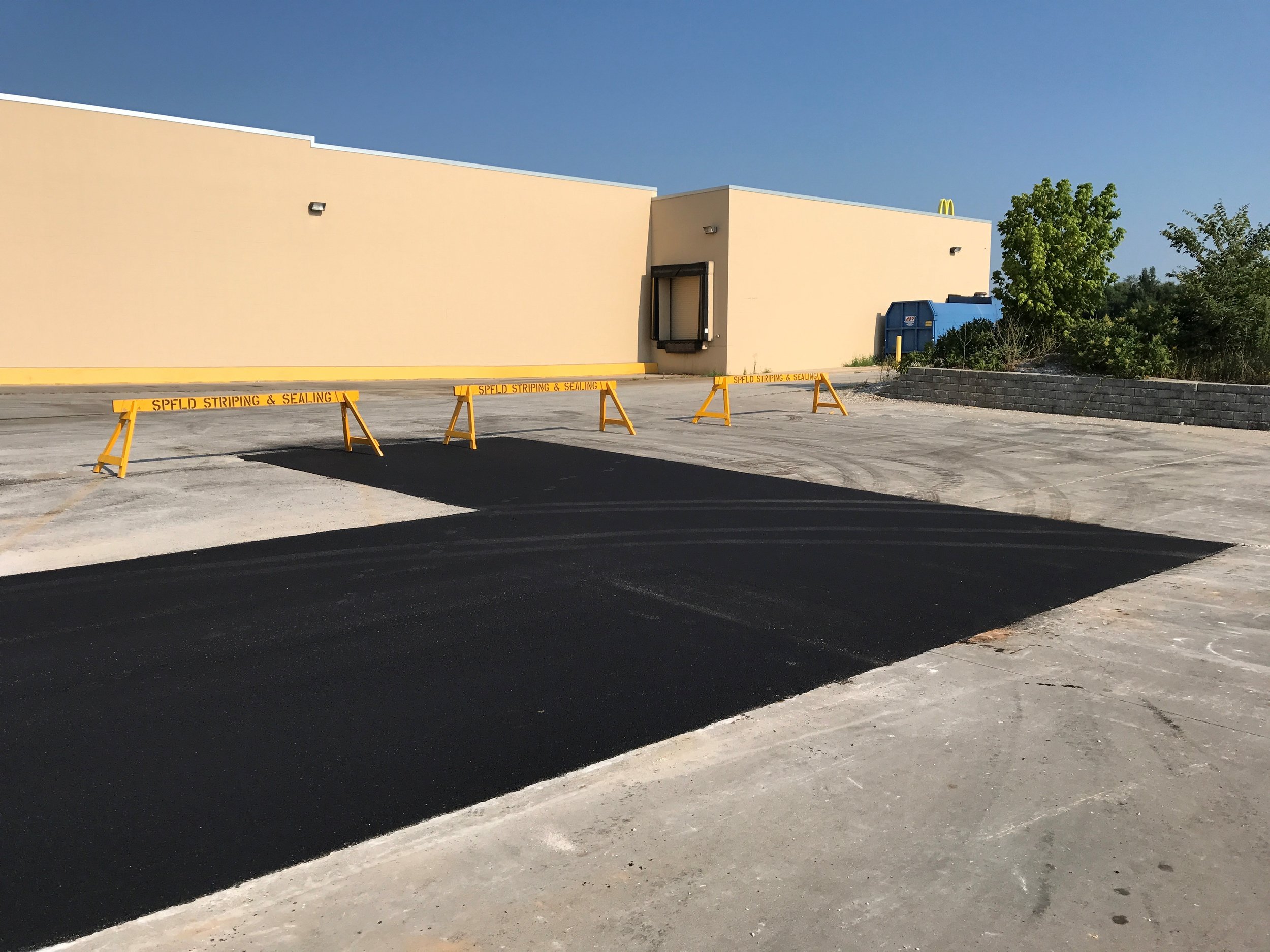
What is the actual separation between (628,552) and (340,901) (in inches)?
197

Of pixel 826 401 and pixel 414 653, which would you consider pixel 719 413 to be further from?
pixel 414 653

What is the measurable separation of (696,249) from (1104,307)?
504 inches

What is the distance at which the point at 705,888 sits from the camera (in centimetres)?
350

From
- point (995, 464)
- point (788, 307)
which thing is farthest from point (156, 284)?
point (995, 464)

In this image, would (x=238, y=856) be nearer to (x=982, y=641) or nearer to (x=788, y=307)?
(x=982, y=641)

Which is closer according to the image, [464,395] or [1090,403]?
[464,395]

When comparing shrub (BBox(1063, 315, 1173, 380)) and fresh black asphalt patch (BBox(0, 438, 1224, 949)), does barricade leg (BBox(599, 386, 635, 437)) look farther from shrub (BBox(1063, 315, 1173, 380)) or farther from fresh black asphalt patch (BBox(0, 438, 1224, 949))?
shrub (BBox(1063, 315, 1173, 380))

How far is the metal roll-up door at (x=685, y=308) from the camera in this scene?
34031mm

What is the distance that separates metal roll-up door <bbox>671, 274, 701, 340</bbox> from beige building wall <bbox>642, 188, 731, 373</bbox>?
620mm

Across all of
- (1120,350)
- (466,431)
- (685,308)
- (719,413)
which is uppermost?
(685,308)

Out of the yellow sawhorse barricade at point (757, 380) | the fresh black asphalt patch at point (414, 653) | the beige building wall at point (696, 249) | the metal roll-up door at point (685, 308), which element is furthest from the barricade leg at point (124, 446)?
the metal roll-up door at point (685, 308)

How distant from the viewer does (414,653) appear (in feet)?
19.4

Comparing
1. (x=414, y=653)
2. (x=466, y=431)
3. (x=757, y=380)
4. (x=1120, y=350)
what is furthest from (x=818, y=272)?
(x=414, y=653)

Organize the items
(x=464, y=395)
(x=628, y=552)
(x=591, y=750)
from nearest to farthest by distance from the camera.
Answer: (x=591, y=750) → (x=628, y=552) → (x=464, y=395)
